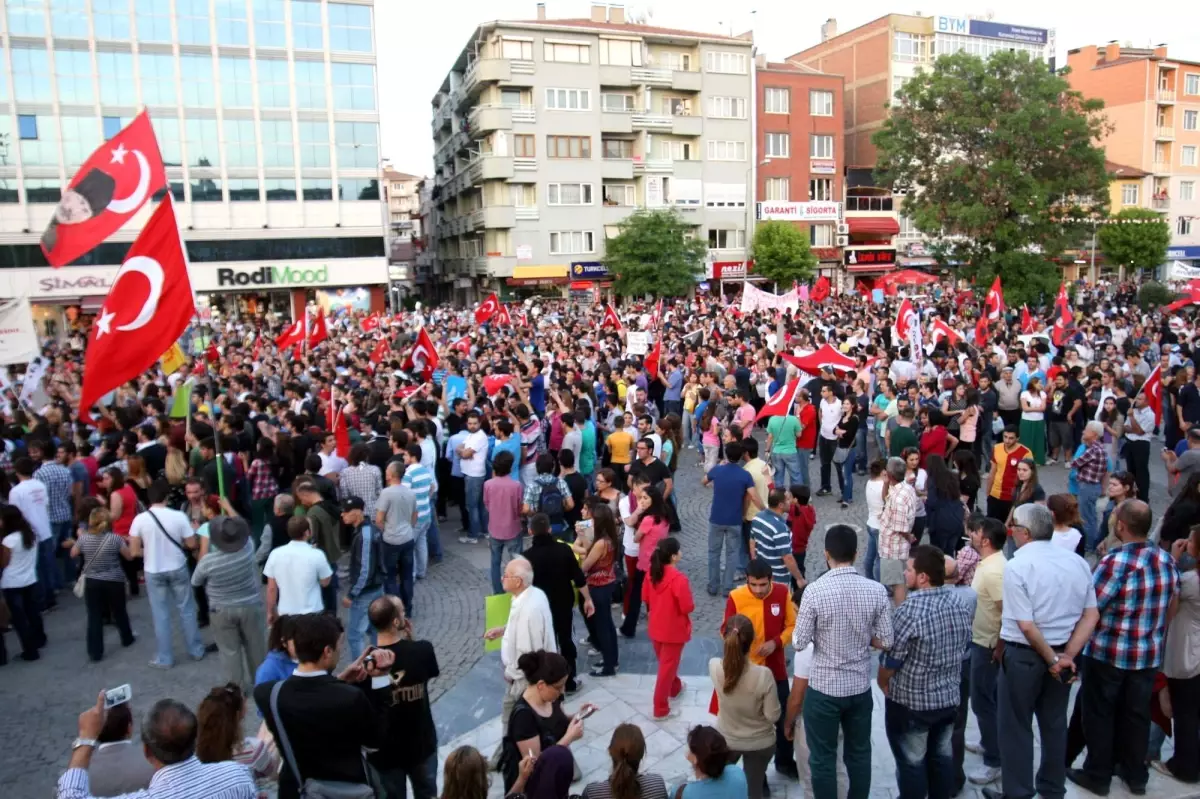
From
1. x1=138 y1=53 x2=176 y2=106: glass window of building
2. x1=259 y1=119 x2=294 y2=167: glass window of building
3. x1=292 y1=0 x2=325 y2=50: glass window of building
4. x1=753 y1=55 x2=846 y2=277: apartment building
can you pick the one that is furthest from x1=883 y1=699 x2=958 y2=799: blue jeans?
x1=753 y1=55 x2=846 y2=277: apartment building

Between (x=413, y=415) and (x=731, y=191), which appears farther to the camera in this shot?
(x=731, y=191)

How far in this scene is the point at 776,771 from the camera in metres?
5.81

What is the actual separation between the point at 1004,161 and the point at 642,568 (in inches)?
1097

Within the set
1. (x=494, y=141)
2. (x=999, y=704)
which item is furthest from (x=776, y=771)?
(x=494, y=141)

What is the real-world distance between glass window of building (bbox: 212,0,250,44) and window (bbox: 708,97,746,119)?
25.8 metres

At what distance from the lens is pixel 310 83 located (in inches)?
1809

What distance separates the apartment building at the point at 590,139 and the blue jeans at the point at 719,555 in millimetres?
40155

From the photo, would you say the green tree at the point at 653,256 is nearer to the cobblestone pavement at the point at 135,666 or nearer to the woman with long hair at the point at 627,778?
the cobblestone pavement at the point at 135,666

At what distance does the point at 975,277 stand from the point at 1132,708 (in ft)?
99.3

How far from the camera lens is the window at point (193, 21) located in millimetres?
43406

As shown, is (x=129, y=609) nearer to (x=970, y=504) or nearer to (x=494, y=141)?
(x=970, y=504)

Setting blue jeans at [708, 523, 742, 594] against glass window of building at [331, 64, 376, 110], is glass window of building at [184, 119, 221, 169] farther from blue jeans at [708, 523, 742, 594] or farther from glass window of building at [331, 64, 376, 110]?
blue jeans at [708, 523, 742, 594]

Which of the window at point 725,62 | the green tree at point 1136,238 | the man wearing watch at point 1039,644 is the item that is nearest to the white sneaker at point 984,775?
the man wearing watch at point 1039,644

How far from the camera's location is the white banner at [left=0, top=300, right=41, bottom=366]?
1442 cm
